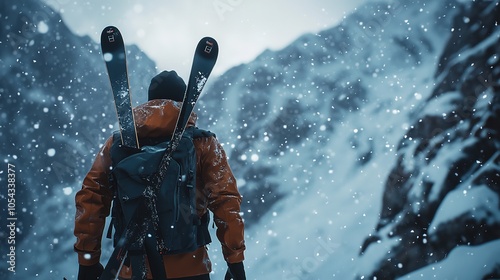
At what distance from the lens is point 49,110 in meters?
5.94

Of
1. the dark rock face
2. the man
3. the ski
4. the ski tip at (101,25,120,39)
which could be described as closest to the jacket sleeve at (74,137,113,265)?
the man

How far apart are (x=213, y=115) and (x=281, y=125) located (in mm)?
1371

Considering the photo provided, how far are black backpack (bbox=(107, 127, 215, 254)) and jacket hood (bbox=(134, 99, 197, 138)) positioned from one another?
6 centimetres

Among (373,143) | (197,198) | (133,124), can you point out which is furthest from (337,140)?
(133,124)

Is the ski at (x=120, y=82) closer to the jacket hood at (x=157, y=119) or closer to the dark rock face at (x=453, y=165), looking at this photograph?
the jacket hood at (x=157, y=119)

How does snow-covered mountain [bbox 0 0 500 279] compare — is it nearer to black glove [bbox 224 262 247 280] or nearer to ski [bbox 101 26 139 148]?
black glove [bbox 224 262 247 280]

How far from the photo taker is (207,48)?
1707mm

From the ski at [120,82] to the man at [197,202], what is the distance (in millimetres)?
65

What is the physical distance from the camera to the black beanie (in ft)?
5.94

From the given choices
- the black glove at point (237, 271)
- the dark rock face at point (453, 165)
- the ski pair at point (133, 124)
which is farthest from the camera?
the dark rock face at point (453, 165)

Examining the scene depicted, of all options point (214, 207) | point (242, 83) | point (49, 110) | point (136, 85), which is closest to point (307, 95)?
point (242, 83)

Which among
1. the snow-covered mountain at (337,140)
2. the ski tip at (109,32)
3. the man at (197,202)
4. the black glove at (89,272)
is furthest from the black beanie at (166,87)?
the snow-covered mountain at (337,140)

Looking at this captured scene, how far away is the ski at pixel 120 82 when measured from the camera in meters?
1.53

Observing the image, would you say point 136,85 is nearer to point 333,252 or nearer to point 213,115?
point 213,115
